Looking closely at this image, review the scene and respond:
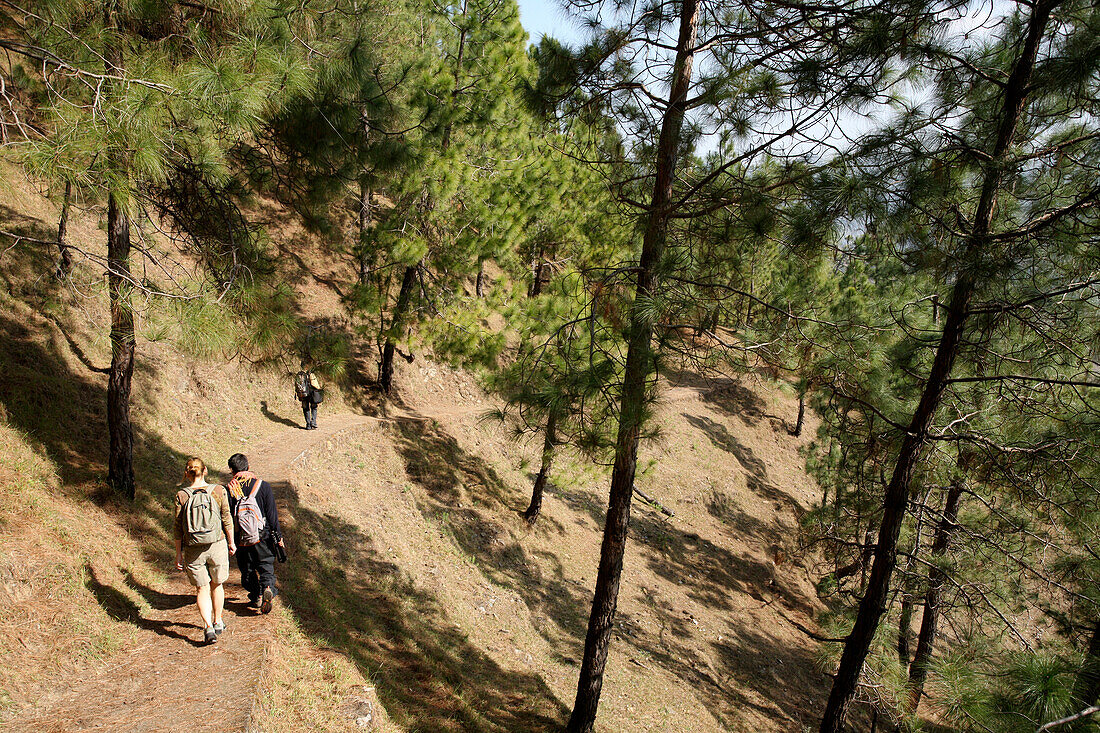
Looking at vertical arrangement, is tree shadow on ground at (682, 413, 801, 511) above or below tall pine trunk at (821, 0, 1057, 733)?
below

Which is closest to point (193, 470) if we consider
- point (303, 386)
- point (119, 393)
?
point (119, 393)

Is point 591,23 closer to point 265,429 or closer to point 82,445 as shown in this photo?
point 82,445

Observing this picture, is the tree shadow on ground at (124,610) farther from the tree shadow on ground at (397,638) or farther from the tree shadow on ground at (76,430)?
the tree shadow on ground at (397,638)

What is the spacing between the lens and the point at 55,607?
15.0ft

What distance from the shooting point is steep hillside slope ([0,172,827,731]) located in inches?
194

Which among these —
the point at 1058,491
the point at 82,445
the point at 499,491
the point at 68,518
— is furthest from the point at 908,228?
the point at 499,491

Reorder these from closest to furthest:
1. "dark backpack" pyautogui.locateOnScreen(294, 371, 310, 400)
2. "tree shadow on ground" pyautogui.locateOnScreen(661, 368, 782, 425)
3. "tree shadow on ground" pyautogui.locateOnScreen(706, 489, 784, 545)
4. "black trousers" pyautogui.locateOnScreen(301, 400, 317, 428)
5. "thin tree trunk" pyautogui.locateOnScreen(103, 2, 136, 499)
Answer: "thin tree trunk" pyautogui.locateOnScreen(103, 2, 136, 499)
"dark backpack" pyautogui.locateOnScreen(294, 371, 310, 400)
"black trousers" pyautogui.locateOnScreen(301, 400, 317, 428)
"tree shadow on ground" pyautogui.locateOnScreen(706, 489, 784, 545)
"tree shadow on ground" pyautogui.locateOnScreen(661, 368, 782, 425)

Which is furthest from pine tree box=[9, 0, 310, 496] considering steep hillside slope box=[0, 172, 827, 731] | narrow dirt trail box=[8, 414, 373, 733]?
narrow dirt trail box=[8, 414, 373, 733]

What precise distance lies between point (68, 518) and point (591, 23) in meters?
7.19

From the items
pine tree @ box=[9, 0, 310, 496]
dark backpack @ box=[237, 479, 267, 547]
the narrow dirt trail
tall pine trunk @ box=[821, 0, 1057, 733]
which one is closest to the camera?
pine tree @ box=[9, 0, 310, 496]

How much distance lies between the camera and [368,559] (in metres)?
8.50

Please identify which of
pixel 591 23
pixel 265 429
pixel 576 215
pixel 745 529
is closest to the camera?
pixel 591 23

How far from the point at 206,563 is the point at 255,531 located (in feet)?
1.51

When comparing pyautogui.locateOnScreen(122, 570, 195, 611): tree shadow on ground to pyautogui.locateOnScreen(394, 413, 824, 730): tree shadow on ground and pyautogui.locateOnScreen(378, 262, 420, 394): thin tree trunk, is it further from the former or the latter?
pyautogui.locateOnScreen(378, 262, 420, 394): thin tree trunk
